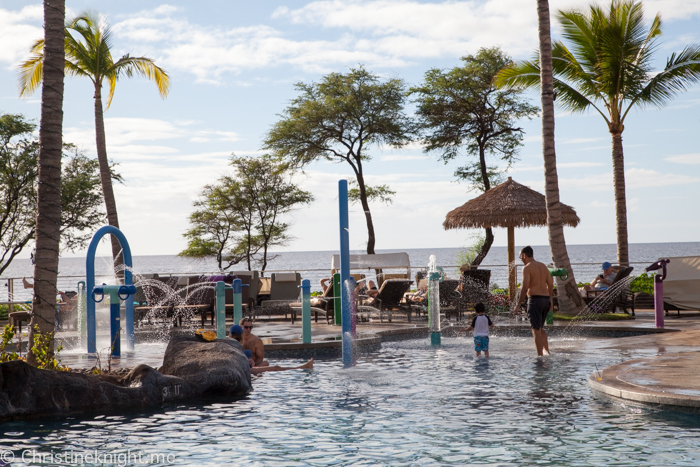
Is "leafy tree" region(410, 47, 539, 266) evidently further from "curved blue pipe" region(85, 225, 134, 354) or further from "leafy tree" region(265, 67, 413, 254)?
"curved blue pipe" region(85, 225, 134, 354)

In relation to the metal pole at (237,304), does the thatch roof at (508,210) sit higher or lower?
higher

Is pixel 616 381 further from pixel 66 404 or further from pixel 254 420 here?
pixel 66 404

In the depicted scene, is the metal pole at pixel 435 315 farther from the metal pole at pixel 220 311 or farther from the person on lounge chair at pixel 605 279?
the person on lounge chair at pixel 605 279

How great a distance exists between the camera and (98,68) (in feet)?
61.1

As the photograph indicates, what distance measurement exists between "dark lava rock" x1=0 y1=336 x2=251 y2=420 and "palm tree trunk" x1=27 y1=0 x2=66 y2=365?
124cm

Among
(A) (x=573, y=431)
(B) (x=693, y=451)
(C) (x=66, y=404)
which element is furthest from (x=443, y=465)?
(C) (x=66, y=404)

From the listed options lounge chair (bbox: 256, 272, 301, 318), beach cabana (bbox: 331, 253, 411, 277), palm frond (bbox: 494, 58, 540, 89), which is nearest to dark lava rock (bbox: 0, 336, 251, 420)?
lounge chair (bbox: 256, 272, 301, 318)

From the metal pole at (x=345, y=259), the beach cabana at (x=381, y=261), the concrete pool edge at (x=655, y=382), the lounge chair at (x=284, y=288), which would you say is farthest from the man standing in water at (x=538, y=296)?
the beach cabana at (x=381, y=261)

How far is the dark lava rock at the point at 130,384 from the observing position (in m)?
6.70

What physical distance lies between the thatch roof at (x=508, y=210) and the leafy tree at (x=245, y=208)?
1740 centimetres

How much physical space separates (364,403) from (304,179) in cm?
3002

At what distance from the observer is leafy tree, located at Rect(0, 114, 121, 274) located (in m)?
24.0
